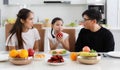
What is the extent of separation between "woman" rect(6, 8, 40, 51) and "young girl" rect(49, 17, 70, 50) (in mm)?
236

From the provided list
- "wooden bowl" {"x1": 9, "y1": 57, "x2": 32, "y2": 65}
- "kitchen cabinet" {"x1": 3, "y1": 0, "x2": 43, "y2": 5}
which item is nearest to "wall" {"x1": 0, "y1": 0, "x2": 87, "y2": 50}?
"kitchen cabinet" {"x1": 3, "y1": 0, "x2": 43, "y2": 5}

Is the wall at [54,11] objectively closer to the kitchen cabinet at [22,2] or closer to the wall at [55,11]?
the wall at [55,11]

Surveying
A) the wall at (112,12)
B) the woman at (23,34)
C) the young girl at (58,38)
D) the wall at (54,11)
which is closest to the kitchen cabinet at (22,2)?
the wall at (54,11)

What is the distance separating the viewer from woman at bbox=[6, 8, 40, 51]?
2.67 metres

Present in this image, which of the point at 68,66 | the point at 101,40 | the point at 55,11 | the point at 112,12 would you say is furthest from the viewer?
the point at 55,11

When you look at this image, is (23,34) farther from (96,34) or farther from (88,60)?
(88,60)

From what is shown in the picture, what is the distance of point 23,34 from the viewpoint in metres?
2.80

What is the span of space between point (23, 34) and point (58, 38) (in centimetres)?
40

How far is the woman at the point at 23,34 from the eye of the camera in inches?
105

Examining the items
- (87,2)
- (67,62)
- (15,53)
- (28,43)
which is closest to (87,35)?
(28,43)

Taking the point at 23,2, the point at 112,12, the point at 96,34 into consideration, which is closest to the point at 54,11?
the point at 23,2

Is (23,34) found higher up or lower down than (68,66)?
higher up

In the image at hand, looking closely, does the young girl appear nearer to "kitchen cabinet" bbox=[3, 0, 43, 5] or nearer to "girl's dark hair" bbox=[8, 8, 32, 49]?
"girl's dark hair" bbox=[8, 8, 32, 49]

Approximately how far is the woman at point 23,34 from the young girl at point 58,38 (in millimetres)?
236
